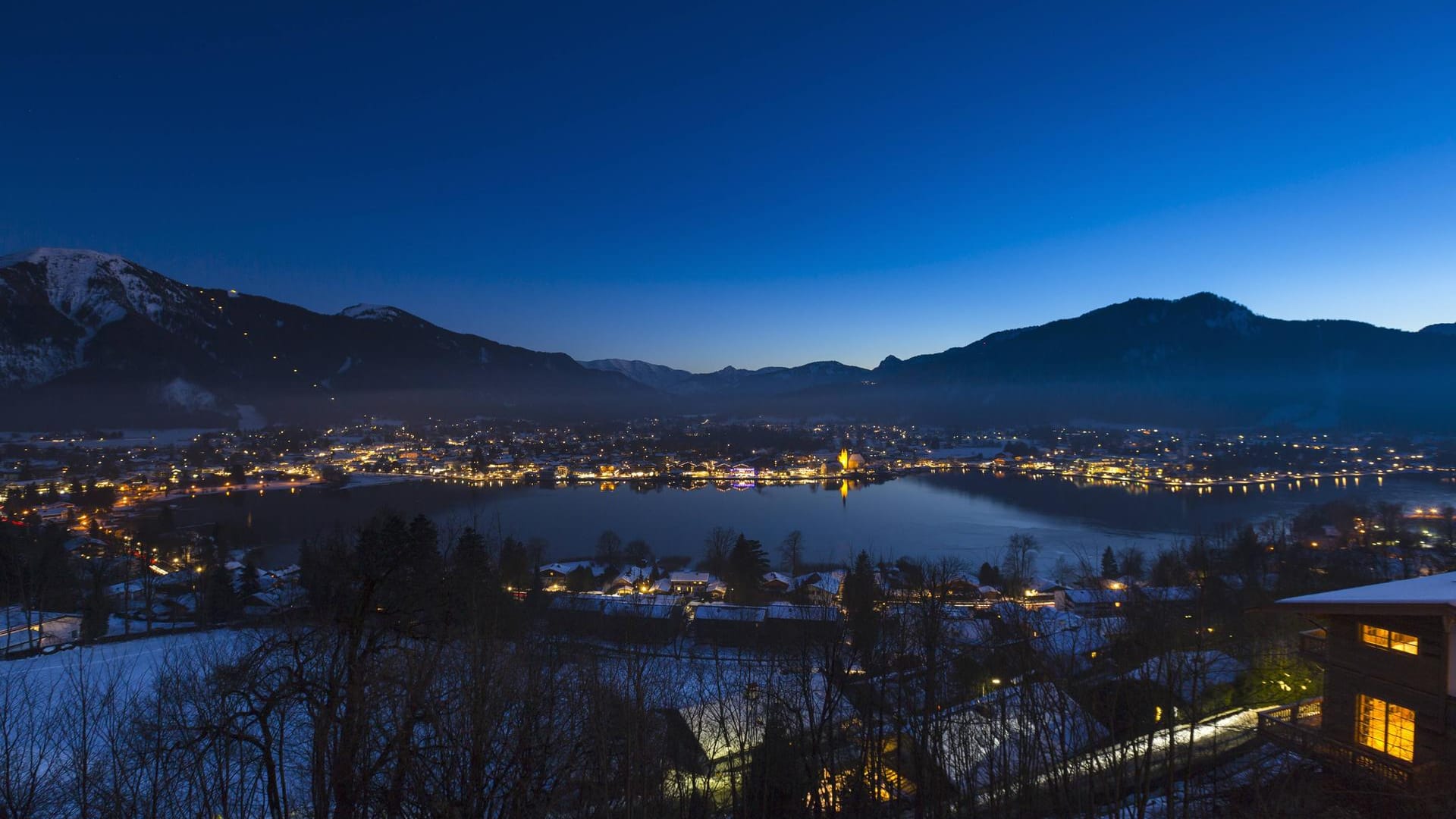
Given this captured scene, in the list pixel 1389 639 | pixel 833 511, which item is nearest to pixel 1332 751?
pixel 1389 639

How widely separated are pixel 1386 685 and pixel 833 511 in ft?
53.1

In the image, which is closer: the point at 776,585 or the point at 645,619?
the point at 645,619

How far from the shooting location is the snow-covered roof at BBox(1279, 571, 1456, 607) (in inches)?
107

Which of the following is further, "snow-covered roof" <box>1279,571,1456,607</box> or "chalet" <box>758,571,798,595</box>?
"chalet" <box>758,571,798,595</box>

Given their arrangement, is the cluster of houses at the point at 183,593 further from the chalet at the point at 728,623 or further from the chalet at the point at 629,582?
the chalet at the point at 728,623

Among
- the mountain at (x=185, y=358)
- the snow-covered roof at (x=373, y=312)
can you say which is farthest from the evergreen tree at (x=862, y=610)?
the snow-covered roof at (x=373, y=312)

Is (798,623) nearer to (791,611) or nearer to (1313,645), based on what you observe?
(791,611)

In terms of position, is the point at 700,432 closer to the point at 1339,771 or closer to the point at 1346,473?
the point at 1346,473

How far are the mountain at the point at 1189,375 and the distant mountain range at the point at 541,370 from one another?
241 mm

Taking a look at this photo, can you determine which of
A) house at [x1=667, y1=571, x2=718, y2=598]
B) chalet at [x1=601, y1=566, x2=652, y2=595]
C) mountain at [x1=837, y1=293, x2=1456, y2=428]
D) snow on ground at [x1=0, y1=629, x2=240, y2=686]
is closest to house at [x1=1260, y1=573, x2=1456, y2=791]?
snow on ground at [x1=0, y1=629, x2=240, y2=686]

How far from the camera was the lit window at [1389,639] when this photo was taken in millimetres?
2898

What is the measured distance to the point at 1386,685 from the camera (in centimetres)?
296

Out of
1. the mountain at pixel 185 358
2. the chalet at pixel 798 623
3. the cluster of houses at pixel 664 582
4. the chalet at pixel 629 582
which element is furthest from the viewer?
the mountain at pixel 185 358

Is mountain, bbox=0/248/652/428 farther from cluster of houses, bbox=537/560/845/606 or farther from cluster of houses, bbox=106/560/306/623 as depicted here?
cluster of houses, bbox=537/560/845/606
